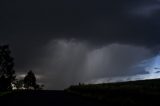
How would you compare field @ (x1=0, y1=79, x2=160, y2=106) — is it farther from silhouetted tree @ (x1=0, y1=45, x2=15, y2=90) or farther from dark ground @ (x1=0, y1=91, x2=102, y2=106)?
silhouetted tree @ (x1=0, y1=45, x2=15, y2=90)

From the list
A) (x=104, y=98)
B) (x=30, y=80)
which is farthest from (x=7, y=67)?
(x=104, y=98)

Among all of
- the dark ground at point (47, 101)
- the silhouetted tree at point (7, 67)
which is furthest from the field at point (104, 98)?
the silhouetted tree at point (7, 67)

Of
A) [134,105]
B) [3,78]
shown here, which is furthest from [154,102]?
[3,78]

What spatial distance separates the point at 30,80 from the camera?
5630 inches

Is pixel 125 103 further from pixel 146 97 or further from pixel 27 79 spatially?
pixel 27 79

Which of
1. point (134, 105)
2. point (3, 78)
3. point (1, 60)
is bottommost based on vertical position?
point (134, 105)

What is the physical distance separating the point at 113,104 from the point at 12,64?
84109 millimetres

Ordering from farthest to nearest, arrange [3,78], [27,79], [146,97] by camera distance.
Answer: [27,79], [3,78], [146,97]

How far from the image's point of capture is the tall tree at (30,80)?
141288mm

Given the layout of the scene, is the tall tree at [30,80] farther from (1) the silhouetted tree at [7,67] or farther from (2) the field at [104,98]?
(2) the field at [104,98]

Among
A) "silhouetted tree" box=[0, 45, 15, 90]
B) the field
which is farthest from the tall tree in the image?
the field

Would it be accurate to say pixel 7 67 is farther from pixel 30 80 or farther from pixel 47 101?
pixel 47 101

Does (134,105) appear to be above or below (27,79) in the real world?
below

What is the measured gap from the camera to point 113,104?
97.1 ft
